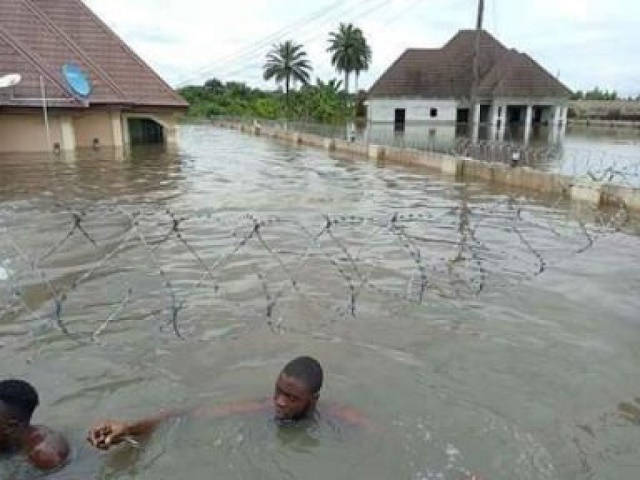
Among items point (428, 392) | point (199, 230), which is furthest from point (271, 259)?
point (428, 392)

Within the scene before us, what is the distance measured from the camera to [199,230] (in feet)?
45.5

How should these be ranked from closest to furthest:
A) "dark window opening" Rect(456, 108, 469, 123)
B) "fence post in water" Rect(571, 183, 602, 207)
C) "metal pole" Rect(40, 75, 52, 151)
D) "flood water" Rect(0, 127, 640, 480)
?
"flood water" Rect(0, 127, 640, 480)
"fence post in water" Rect(571, 183, 602, 207)
"metal pole" Rect(40, 75, 52, 151)
"dark window opening" Rect(456, 108, 469, 123)

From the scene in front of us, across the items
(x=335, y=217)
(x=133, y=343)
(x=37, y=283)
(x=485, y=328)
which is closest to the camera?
(x=133, y=343)

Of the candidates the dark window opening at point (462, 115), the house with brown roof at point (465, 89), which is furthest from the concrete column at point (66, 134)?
the dark window opening at point (462, 115)

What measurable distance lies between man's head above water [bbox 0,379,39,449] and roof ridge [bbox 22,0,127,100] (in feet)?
95.3

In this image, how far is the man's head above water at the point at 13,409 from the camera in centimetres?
431

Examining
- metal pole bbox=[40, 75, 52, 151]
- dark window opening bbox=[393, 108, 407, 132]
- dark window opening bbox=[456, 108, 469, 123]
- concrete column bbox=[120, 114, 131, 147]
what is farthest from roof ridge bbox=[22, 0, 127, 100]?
dark window opening bbox=[456, 108, 469, 123]

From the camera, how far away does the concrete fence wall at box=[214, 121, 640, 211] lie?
1697cm

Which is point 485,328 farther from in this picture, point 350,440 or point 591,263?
point 591,263

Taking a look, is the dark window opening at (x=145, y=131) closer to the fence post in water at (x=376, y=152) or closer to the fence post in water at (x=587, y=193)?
the fence post in water at (x=376, y=152)

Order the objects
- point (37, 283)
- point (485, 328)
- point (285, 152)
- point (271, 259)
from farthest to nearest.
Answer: point (285, 152) → point (271, 259) → point (37, 283) → point (485, 328)

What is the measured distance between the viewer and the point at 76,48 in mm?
32094

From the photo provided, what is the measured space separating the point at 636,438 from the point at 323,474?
2.74 m

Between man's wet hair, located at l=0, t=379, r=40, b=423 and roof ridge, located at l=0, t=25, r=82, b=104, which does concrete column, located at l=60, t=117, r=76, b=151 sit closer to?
roof ridge, located at l=0, t=25, r=82, b=104
